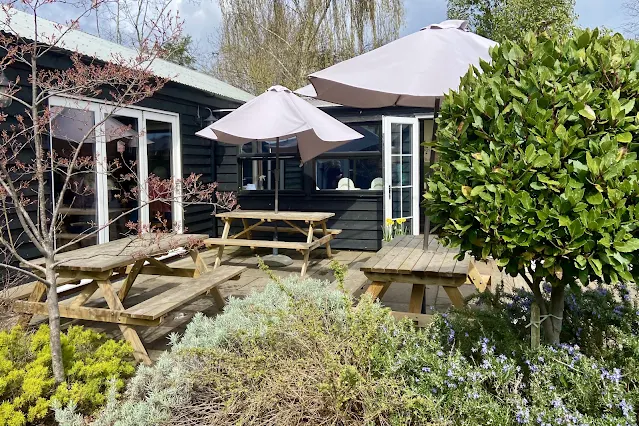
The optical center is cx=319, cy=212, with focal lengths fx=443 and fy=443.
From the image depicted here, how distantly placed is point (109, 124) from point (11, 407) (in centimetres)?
359

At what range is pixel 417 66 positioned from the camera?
8.77ft

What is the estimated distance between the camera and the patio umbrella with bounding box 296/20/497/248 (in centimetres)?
257

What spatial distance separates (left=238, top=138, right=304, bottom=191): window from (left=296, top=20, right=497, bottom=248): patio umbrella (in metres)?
3.57

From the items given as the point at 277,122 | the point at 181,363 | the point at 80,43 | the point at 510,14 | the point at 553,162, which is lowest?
the point at 181,363

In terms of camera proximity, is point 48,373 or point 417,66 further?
point 417,66

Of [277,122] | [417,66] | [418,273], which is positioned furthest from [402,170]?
[418,273]

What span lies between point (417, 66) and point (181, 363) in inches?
82.7

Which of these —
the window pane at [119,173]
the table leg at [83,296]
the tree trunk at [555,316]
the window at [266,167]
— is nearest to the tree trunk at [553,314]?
the tree trunk at [555,316]

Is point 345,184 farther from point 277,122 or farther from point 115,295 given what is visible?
point 115,295

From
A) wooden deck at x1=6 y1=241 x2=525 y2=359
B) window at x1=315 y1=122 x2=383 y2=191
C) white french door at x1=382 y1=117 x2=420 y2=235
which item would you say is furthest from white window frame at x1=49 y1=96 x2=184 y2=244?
white french door at x1=382 y1=117 x2=420 y2=235

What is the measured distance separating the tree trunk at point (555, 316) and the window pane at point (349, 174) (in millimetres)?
4391

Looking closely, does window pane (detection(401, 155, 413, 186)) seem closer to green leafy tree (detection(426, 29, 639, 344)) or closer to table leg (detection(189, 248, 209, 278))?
table leg (detection(189, 248, 209, 278))

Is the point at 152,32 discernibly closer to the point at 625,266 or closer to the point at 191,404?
the point at 191,404

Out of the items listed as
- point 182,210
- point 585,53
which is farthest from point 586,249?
point 182,210
